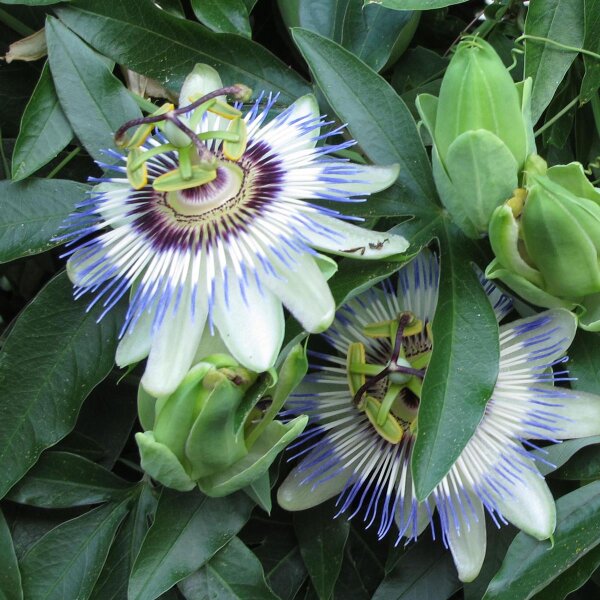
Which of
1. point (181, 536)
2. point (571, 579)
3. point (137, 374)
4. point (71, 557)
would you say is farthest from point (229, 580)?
point (571, 579)

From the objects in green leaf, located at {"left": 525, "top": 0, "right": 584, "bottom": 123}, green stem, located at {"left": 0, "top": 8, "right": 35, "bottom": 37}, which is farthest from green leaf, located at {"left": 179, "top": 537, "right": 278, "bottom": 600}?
green stem, located at {"left": 0, "top": 8, "right": 35, "bottom": 37}

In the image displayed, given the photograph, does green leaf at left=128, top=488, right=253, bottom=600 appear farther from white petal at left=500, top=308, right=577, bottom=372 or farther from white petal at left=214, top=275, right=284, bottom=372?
white petal at left=500, top=308, right=577, bottom=372

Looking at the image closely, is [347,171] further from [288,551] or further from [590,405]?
[288,551]

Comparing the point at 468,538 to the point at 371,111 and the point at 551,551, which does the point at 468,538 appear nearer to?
the point at 551,551

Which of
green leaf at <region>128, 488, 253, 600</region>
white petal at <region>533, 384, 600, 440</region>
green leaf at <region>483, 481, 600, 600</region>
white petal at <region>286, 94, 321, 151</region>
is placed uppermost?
white petal at <region>286, 94, 321, 151</region>

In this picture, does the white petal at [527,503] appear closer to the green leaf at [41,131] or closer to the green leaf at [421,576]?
the green leaf at [421,576]
